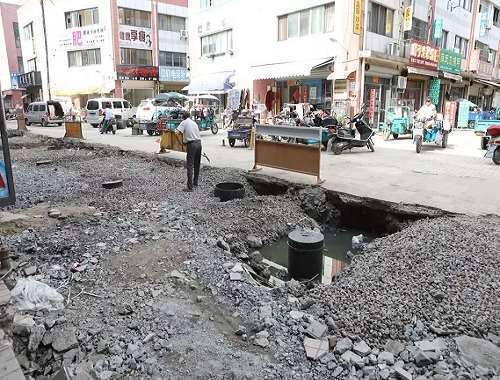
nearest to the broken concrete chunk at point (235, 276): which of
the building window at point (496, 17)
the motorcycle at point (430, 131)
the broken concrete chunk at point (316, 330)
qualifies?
the broken concrete chunk at point (316, 330)

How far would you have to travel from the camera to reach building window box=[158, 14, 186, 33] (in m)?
36.2

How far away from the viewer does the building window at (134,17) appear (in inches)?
1316

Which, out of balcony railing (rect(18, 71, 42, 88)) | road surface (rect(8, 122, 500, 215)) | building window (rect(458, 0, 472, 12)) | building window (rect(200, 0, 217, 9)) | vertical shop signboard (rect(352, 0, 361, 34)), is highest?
building window (rect(458, 0, 472, 12))

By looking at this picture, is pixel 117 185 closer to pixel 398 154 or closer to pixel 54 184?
pixel 54 184

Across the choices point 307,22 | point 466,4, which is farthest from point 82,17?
point 466,4

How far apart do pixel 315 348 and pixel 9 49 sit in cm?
5616

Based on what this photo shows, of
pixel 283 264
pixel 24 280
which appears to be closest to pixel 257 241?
pixel 283 264

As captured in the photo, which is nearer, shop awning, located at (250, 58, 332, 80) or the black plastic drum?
the black plastic drum

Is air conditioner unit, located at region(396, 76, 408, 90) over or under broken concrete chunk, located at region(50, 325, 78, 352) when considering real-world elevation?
over

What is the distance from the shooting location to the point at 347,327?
11.9 feet

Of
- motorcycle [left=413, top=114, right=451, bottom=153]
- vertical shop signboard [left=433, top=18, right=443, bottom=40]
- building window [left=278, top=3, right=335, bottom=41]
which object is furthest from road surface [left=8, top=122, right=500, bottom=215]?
vertical shop signboard [left=433, top=18, right=443, bottom=40]

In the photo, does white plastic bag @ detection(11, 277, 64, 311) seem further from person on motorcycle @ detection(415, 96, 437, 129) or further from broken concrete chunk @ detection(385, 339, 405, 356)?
person on motorcycle @ detection(415, 96, 437, 129)

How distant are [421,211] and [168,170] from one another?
654 cm

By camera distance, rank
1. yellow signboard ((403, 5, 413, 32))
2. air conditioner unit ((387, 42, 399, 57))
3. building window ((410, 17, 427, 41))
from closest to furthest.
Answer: yellow signboard ((403, 5, 413, 32))
air conditioner unit ((387, 42, 399, 57))
building window ((410, 17, 427, 41))
